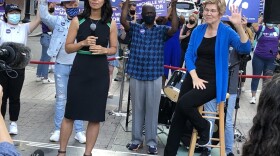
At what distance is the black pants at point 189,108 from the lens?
14.5ft

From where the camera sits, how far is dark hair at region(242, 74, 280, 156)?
67.3 inches

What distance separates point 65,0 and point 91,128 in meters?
1.67

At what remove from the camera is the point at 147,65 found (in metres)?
5.29

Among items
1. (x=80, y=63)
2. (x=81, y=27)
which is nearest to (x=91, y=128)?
(x=80, y=63)

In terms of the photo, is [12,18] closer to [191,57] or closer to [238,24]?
[191,57]

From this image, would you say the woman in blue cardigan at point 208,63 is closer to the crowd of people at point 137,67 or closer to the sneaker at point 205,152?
the crowd of people at point 137,67

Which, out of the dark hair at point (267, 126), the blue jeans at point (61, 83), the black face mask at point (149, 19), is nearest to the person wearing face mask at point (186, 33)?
the black face mask at point (149, 19)

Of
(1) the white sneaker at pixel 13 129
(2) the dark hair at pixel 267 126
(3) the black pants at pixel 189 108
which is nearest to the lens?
(2) the dark hair at pixel 267 126

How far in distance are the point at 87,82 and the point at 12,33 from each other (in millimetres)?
1569

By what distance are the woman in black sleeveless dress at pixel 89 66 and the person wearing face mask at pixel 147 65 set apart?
66 centimetres

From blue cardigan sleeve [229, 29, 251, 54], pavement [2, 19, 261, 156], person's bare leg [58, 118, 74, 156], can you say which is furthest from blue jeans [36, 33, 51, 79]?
blue cardigan sleeve [229, 29, 251, 54]

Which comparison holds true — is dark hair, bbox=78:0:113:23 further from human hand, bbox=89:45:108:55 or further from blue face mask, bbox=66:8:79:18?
blue face mask, bbox=66:8:79:18

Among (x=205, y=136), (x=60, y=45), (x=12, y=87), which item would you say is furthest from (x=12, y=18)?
(x=205, y=136)

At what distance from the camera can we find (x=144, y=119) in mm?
5605
